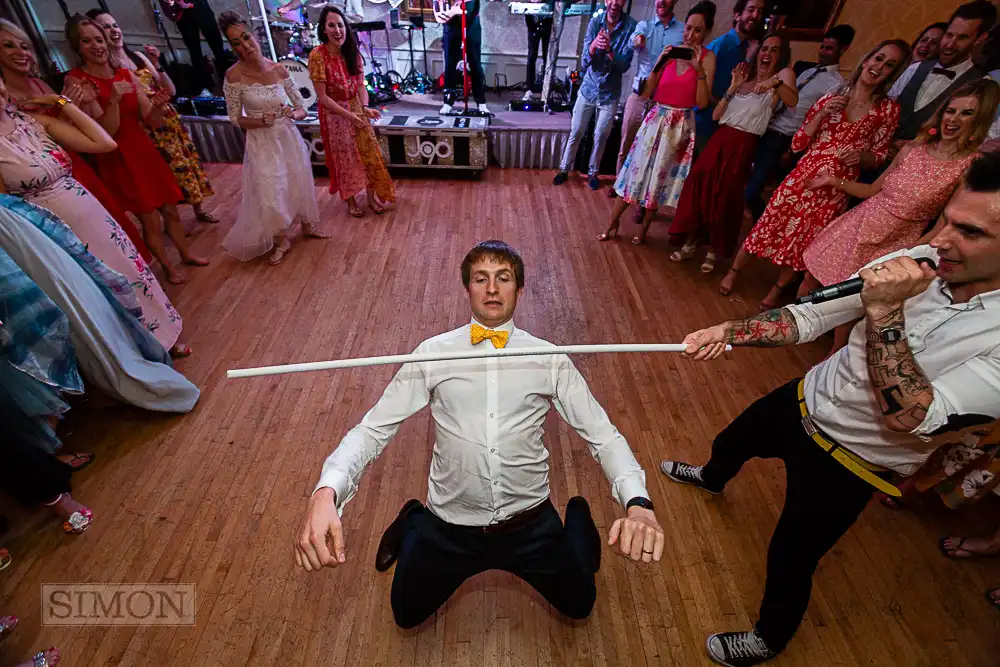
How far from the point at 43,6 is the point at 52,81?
4.45 metres

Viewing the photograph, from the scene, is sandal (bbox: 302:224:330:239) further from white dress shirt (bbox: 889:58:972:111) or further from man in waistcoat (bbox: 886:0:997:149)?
white dress shirt (bbox: 889:58:972:111)

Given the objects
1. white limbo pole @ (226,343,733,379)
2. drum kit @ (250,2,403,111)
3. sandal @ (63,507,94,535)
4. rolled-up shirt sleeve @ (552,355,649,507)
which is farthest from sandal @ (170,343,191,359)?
drum kit @ (250,2,403,111)

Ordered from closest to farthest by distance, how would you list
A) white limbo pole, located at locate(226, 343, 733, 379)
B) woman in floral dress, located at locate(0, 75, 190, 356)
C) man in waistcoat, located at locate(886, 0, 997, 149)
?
white limbo pole, located at locate(226, 343, 733, 379)
woman in floral dress, located at locate(0, 75, 190, 356)
man in waistcoat, located at locate(886, 0, 997, 149)

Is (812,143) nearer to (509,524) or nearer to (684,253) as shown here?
(684,253)

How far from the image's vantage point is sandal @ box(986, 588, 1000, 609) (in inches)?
72.9

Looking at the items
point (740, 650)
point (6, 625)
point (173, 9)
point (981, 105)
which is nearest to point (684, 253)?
point (981, 105)

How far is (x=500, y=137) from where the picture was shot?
17.7 feet

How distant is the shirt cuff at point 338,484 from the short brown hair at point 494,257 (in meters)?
0.64

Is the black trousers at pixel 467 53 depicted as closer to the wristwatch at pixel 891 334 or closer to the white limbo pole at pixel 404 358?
the white limbo pole at pixel 404 358

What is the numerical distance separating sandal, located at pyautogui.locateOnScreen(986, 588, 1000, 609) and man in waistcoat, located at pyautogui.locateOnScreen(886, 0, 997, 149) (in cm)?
228

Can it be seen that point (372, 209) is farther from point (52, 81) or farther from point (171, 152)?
point (52, 81)

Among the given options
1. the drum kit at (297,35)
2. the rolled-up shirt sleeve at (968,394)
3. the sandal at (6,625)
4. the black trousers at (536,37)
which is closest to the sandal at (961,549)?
the rolled-up shirt sleeve at (968,394)

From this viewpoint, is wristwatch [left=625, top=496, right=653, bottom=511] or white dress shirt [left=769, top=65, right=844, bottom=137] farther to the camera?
white dress shirt [left=769, top=65, right=844, bottom=137]

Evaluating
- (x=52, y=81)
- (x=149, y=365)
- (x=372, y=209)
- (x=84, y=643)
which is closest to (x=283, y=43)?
(x=372, y=209)
